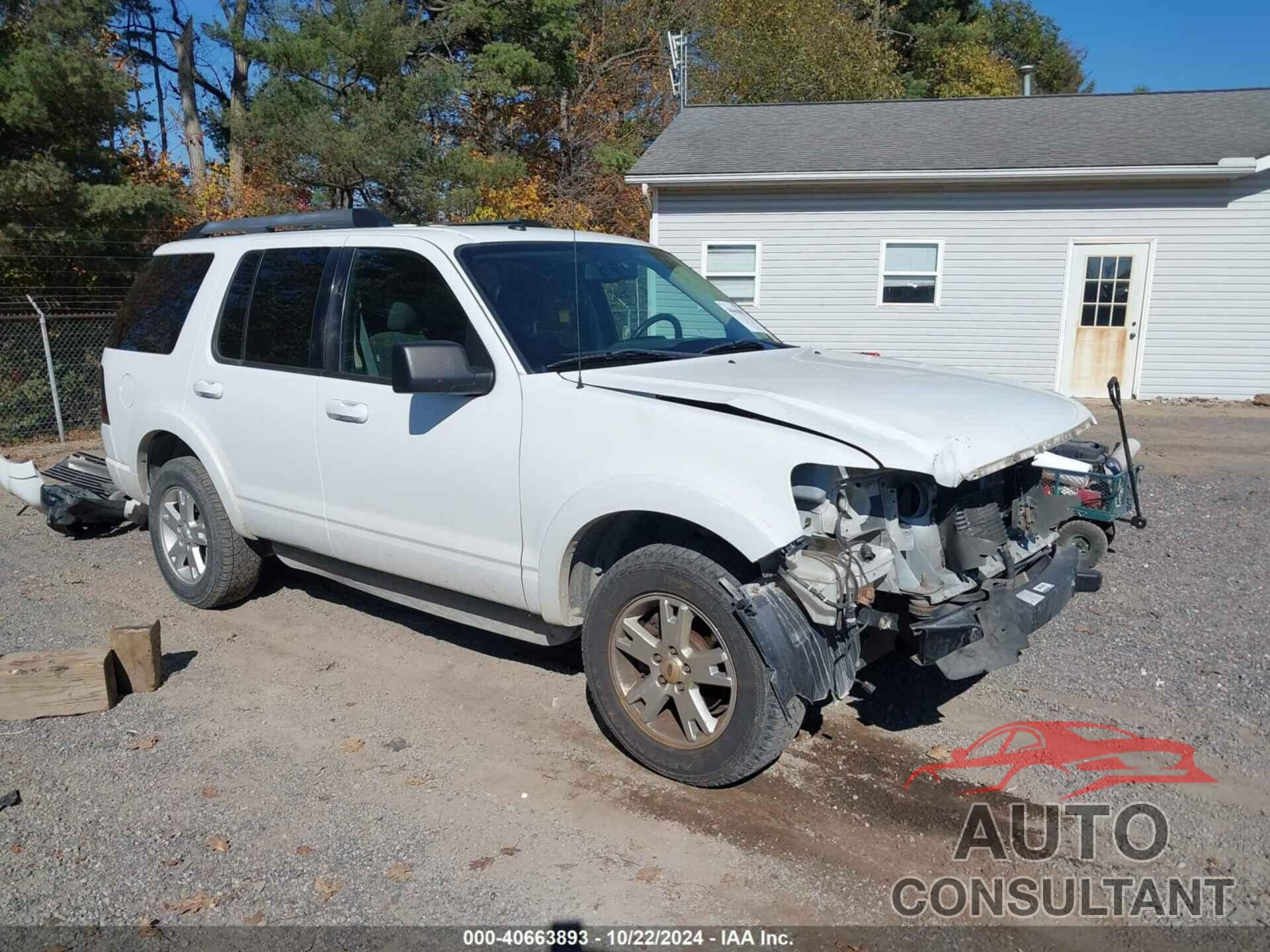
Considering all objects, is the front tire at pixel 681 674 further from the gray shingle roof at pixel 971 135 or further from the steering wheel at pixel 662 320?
the gray shingle roof at pixel 971 135

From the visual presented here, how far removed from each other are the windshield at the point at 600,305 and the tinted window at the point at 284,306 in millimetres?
1035

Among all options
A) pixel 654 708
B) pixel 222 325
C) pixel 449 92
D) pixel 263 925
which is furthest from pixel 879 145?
pixel 263 925

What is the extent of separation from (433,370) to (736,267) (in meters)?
13.1

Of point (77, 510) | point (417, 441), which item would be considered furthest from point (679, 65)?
point (417, 441)

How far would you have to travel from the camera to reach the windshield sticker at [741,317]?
5250mm

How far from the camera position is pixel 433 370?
→ 154 inches

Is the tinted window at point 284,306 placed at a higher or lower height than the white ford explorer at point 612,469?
higher

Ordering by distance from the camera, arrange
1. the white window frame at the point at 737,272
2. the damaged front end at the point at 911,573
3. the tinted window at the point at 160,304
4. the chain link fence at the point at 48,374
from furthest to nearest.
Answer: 1. the white window frame at the point at 737,272
2. the chain link fence at the point at 48,374
3. the tinted window at the point at 160,304
4. the damaged front end at the point at 911,573

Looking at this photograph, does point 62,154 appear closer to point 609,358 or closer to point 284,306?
point 284,306

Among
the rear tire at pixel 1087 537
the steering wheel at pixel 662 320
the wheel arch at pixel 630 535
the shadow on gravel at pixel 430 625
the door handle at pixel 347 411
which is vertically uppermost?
the steering wheel at pixel 662 320

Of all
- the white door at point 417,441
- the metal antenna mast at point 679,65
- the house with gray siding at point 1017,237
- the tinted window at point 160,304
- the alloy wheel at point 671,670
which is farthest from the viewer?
the metal antenna mast at point 679,65

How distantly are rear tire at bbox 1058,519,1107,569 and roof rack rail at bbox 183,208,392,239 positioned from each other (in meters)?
4.40

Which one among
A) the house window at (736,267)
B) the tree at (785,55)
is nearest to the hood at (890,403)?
the house window at (736,267)

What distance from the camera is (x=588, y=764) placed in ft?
13.3
